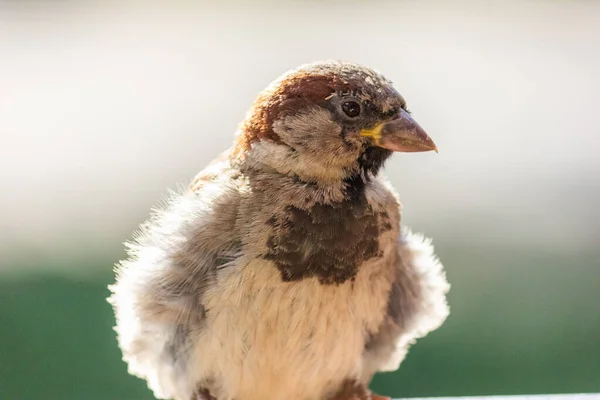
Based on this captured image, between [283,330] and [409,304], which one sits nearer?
[283,330]

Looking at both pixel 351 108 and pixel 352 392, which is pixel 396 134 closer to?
pixel 351 108

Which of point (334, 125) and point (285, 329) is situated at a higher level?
point (334, 125)

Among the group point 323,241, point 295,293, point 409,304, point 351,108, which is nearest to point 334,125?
point 351,108

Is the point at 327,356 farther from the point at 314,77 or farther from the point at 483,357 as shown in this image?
the point at 483,357

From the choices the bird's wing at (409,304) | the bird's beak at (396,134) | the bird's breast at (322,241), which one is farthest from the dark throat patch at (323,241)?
the bird's wing at (409,304)

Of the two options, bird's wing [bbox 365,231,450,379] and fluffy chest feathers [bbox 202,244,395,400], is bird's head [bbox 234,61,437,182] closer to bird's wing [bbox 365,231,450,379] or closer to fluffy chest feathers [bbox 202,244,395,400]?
fluffy chest feathers [bbox 202,244,395,400]

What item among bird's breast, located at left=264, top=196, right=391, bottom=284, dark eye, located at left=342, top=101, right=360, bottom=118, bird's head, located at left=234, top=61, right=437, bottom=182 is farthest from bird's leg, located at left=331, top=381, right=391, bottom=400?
dark eye, located at left=342, top=101, right=360, bottom=118

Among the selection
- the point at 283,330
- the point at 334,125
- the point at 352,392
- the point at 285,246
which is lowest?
the point at 352,392

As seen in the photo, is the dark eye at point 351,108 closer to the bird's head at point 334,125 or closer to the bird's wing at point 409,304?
the bird's head at point 334,125
